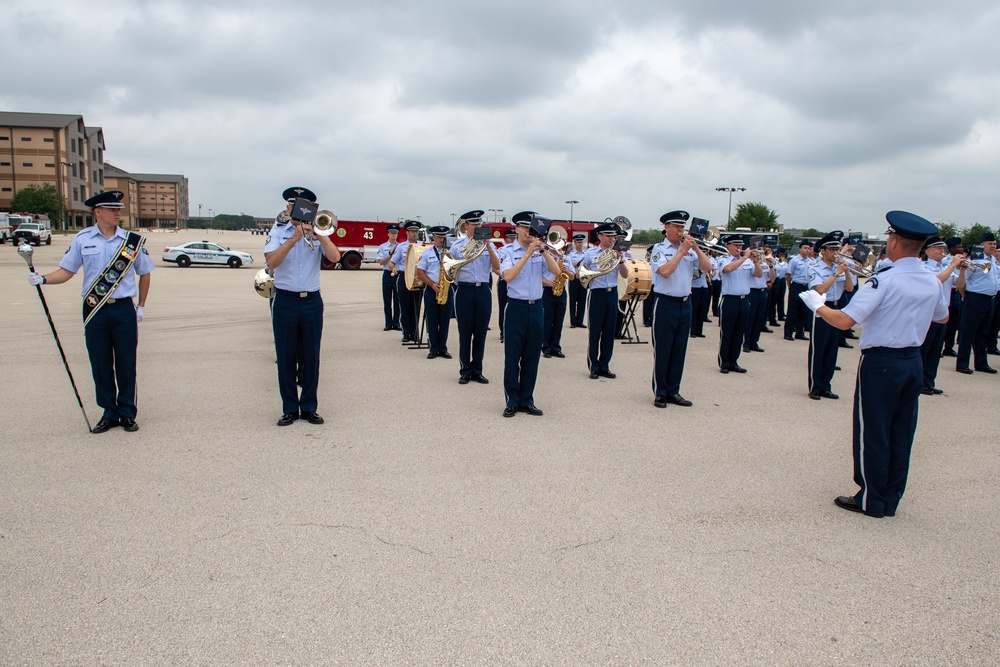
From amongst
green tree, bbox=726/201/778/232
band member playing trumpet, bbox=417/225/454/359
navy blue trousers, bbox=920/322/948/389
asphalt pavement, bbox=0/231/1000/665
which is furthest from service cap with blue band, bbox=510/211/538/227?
green tree, bbox=726/201/778/232

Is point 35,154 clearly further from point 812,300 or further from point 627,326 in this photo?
point 812,300

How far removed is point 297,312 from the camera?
6184mm

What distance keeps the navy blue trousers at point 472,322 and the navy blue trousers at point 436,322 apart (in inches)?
54.3

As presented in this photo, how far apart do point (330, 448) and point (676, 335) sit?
13.4 ft

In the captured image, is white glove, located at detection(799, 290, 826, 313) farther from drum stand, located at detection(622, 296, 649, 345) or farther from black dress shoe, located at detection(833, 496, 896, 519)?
drum stand, located at detection(622, 296, 649, 345)

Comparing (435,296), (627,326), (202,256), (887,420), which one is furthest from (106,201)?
(202,256)

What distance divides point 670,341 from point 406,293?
5.47 metres

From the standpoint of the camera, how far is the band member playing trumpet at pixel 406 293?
11.2 m

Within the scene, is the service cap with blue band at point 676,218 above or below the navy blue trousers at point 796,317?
above

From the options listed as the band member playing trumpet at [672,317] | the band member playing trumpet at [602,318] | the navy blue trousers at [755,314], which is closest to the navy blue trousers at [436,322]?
the band member playing trumpet at [602,318]

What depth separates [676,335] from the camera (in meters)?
7.51

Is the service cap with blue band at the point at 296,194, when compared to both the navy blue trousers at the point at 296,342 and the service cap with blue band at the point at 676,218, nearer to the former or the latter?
the navy blue trousers at the point at 296,342

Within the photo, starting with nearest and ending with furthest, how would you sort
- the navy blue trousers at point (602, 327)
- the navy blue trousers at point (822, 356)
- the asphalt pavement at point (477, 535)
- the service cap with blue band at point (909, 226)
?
the asphalt pavement at point (477, 535) → the service cap with blue band at point (909, 226) → the navy blue trousers at point (822, 356) → the navy blue trousers at point (602, 327)

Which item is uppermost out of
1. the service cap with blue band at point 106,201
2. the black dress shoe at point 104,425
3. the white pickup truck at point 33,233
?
the white pickup truck at point 33,233
